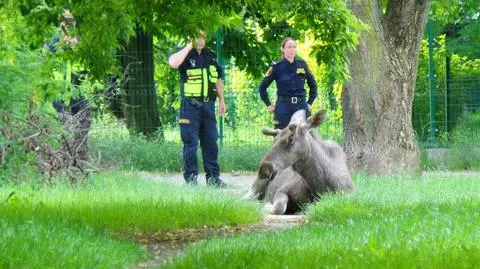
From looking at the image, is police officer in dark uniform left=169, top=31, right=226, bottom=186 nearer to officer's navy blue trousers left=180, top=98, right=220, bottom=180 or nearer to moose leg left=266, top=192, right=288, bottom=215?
officer's navy blue trousers left=180, top=98, right=220, bottom=180

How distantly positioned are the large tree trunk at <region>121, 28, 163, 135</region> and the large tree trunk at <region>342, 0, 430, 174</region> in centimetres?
631

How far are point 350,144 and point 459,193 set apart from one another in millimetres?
5789

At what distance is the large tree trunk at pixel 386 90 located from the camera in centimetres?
2023

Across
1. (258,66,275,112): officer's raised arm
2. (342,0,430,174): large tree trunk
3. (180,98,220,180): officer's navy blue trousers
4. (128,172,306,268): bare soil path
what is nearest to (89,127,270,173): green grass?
(342,0,430,174): large tree trunk

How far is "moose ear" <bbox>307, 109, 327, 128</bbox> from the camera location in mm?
14562

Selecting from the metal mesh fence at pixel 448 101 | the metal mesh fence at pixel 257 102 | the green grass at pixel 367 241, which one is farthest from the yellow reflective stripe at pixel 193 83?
the metal mesh fence at pixel 448 101

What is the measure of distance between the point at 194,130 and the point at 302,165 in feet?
10.1

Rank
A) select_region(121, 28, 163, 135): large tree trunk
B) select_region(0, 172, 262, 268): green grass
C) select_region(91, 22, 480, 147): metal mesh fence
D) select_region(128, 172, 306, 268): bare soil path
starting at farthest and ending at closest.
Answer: select_region(121, 28, 163, 135): large tree trunk → select_region(91, 22, 480, 147): metal mesh fence → select_region(128, 172, 306, 268): bare soil path → select_region(0, 172, 262, 268): green grass

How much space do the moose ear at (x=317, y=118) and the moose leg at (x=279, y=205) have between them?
0.96m

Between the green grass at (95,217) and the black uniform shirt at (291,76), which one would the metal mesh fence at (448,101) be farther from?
the green grass at (95,217)

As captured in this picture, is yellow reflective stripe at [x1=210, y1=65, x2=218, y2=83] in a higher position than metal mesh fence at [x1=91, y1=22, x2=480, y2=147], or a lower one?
higher

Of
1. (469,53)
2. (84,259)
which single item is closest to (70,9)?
(84,259)

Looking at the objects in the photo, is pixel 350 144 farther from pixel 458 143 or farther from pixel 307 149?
pixel 307 149

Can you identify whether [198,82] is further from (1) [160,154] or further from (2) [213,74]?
(1) [160,154]
